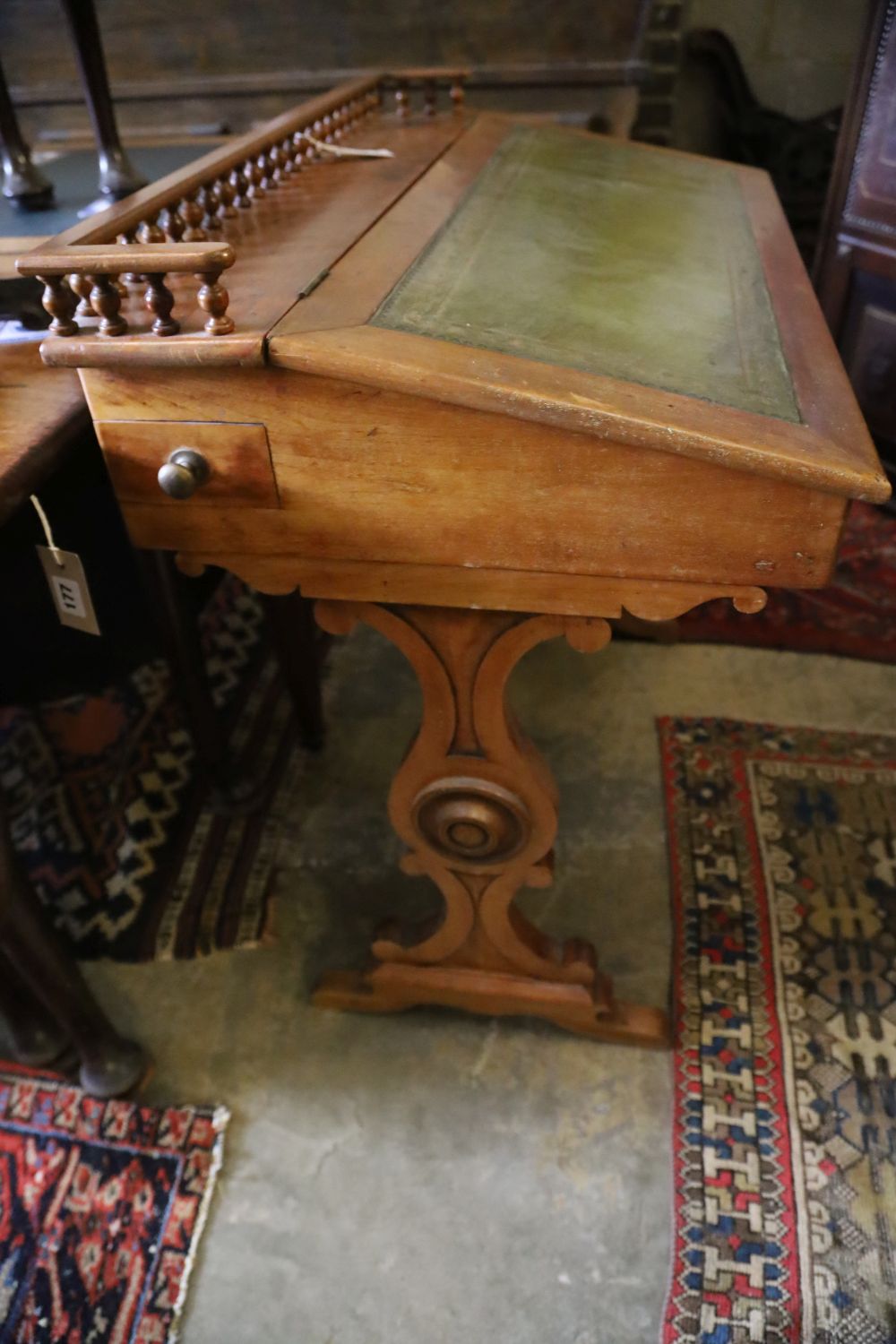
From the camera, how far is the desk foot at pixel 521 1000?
140 centimetres

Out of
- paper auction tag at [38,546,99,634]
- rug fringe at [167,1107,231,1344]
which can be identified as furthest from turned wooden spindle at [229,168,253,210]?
rug fringe at [167,1107,231,1344]

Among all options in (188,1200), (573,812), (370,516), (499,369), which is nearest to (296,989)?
(188,1200)

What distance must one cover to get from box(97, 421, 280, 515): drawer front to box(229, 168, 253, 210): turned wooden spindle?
0.45 meters

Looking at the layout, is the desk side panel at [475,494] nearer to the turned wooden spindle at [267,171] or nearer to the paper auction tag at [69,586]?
the paper auction tag at [69,586]

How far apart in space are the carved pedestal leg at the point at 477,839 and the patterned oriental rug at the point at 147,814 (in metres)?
0.32

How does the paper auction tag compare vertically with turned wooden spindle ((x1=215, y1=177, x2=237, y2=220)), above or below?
below

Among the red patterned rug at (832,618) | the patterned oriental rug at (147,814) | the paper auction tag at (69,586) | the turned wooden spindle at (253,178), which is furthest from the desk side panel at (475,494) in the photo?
the red patterned rug at (832,618)

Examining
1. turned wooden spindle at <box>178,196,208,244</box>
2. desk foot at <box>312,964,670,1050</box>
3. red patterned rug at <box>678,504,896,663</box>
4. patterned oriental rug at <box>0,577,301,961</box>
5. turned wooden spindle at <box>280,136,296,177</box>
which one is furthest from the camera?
red patterned rug at <box>678,504,896,663</box>

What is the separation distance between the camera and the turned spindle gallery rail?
0.76m

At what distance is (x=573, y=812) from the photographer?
5.89 feet

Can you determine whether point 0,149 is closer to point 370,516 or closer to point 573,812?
point 370,516

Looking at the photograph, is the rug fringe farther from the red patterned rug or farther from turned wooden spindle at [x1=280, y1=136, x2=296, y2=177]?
the red patterned rug

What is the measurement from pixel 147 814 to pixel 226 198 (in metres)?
1.18

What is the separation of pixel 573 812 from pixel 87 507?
1028mm
